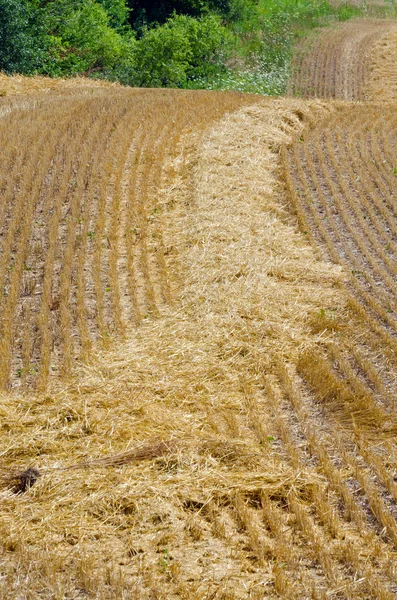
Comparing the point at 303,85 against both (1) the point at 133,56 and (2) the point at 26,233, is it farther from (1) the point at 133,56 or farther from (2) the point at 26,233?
(2) the point at 26,233

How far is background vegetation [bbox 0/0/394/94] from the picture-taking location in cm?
2416

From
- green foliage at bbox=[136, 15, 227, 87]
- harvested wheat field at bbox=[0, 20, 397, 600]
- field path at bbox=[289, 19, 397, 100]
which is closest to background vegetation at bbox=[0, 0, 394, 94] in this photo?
green foliage at bbox=[136, 15, 227, 87]

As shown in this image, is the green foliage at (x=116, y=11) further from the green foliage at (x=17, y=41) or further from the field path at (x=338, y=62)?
the field path at (x=338, y=62)

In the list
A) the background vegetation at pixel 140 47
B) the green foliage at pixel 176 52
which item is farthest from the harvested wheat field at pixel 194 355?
the green foliage at pixel 176 52

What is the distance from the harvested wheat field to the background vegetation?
315 inches

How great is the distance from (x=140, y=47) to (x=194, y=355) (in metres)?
20.1

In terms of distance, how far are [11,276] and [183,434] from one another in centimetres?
439

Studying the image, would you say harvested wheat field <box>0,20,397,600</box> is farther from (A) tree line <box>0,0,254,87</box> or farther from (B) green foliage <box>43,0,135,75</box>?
(B) green foliage <box>43,0,135,75</box>

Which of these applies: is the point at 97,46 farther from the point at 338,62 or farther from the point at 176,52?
the point at 338,62

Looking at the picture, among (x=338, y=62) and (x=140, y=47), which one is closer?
(x=140, y=47)

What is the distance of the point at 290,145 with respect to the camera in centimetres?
1620

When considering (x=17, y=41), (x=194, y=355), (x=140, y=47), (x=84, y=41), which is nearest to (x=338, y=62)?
(x=140, y=47)

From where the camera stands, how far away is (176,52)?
1011 inches

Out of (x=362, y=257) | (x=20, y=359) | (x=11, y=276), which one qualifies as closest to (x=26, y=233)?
(x=11, y=276)
